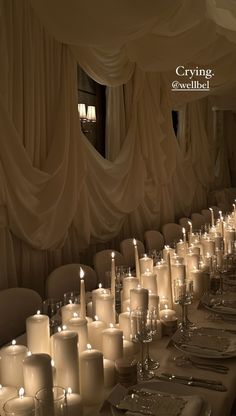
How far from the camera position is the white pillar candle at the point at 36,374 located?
5.14 feet

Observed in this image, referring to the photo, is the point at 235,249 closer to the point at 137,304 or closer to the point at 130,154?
the point at 137,304

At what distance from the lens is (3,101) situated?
11.4 feet

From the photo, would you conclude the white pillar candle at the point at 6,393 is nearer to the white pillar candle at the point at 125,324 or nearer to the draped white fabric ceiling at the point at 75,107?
the white pillar candle at the point at 125,324

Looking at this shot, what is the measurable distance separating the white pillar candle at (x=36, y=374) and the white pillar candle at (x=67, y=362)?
0.12 meters

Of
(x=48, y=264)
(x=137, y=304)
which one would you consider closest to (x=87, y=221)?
(x=48, y=264)

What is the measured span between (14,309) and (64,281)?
2.31 feet

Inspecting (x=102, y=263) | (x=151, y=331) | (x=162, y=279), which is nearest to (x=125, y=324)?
(x=151, y=331)

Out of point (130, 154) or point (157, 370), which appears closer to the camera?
point (157, 370)

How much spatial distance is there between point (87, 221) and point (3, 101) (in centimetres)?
167

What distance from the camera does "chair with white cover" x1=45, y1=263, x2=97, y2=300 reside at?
11.9 ft

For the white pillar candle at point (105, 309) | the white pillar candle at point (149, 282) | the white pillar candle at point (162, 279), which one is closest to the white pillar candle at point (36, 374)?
the white pillar candle at point (105, 309)

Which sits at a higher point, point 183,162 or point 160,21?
point 160,21

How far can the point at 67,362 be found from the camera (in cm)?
170

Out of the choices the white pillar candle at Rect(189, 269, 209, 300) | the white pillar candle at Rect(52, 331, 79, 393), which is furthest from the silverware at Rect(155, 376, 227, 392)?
the white pillar candle at Rect(189, 269, 209, 300)
